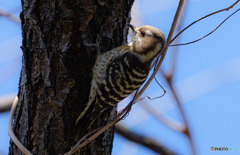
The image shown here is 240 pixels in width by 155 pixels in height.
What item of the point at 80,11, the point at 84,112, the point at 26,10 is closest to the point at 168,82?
the point at 84,112

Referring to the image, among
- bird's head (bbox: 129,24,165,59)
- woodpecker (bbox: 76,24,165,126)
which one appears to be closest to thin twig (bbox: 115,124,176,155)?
woodpecker (bbox: 76,24,165,126)

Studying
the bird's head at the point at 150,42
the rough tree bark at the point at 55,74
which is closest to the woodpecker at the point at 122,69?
the bird's head at the point at 150,42

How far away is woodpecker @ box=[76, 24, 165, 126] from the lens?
313 centimetres

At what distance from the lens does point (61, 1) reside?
2.95 metres

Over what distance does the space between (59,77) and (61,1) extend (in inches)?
24.6

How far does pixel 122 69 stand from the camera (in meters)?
3.41

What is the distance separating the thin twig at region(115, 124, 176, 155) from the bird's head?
124 centimetres

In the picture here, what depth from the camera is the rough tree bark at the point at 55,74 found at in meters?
2.79

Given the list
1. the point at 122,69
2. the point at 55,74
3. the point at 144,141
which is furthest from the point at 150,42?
the point at 144,141

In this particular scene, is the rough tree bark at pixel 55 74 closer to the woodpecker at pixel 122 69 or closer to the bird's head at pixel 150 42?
the woodpecker at pixel 122 69

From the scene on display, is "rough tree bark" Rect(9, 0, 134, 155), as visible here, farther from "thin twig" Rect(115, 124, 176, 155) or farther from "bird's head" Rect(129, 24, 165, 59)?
"thin twig" Rect(115, 124, 176, 155)

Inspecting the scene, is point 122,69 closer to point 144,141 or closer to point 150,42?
point 150,42

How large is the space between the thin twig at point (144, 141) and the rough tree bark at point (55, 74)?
53.7 inches

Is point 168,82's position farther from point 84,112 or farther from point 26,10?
point 26,10
